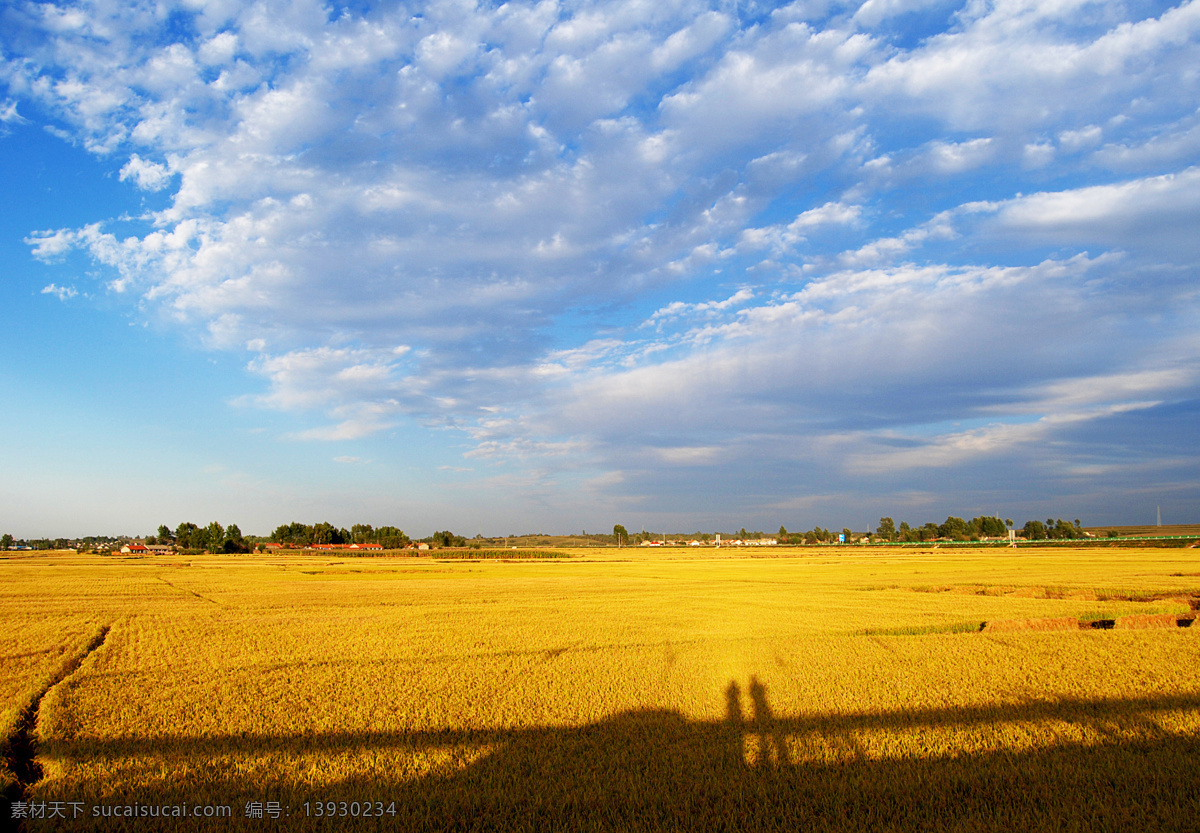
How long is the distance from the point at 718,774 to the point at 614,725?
2383mm

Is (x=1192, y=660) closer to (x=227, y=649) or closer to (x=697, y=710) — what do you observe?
(x=697, y=710)

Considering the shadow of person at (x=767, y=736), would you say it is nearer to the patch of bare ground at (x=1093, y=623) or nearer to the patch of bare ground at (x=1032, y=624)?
the patch of bare ground at (x=1093, y=623)

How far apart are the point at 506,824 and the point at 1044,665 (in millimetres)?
13302

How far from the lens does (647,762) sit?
28.8 ft

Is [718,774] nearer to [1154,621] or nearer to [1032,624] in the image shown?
[1032,624]

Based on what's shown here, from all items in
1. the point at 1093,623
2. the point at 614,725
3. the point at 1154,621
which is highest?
the point at 614,725

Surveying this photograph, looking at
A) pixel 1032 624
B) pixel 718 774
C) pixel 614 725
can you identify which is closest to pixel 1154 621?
pixel 1032 624

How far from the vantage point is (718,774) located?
27.5 ft

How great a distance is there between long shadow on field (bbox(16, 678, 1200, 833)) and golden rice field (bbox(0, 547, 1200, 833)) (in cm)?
4

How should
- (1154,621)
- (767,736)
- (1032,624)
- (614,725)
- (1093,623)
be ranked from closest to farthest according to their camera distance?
(767,736)
(614,725)
(1032,624)
(1154,621)
(1093,623)

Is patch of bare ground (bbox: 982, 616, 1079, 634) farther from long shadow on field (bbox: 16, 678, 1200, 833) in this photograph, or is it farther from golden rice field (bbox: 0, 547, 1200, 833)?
long shadow on field (bbox: 16, 678, 1200, 833)

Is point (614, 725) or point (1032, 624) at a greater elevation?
point (614, 725)

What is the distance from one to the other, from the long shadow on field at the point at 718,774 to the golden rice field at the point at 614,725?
4cm

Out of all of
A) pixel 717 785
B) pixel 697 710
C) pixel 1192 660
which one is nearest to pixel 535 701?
pixel 697 710
